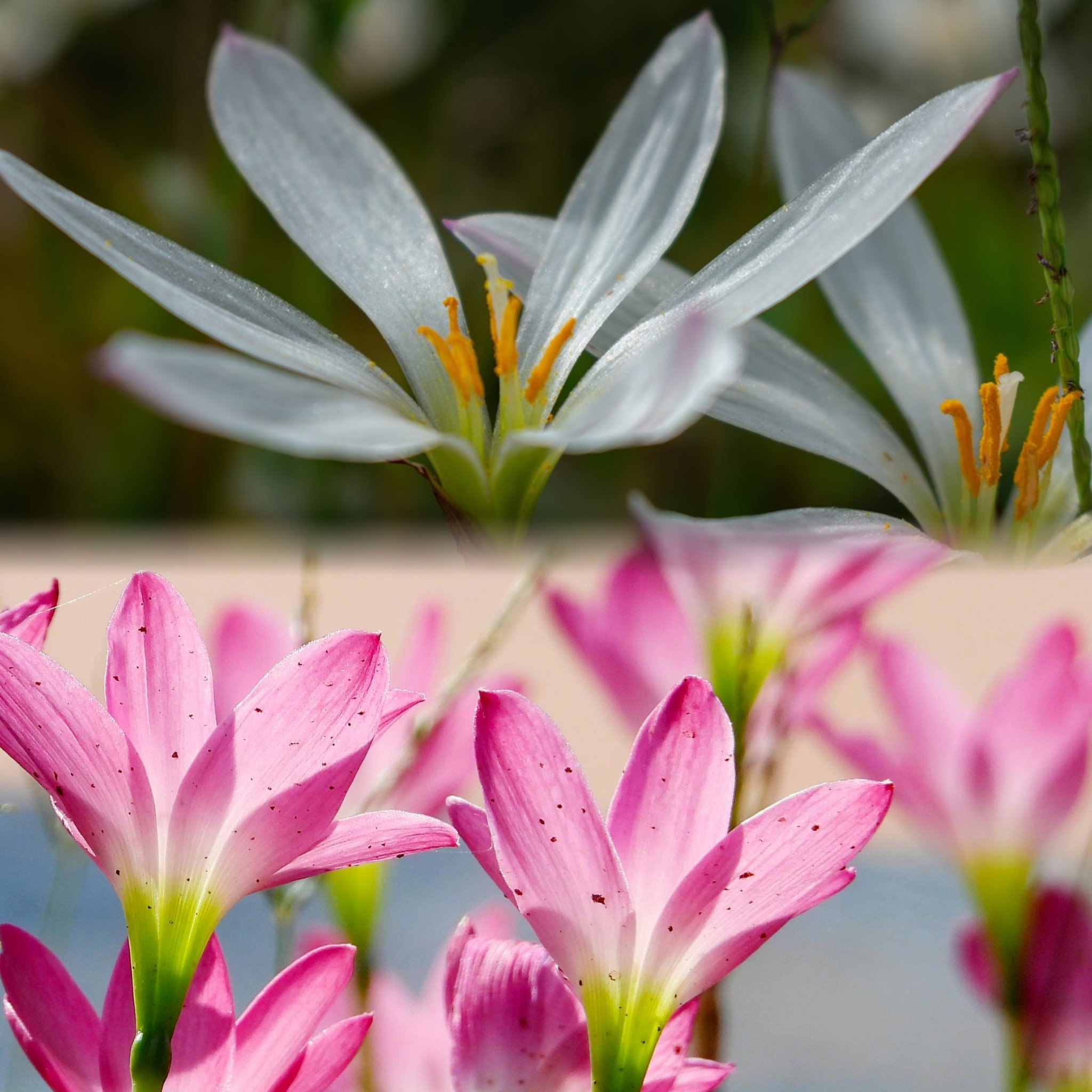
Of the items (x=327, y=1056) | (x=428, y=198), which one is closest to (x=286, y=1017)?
(x=327, y=1056)

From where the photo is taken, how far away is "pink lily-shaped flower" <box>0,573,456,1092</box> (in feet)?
0.24

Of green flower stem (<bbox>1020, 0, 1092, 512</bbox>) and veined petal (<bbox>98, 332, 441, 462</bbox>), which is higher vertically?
green flower stem (<bbox>1020, 0, 1092, 512</bbox>)

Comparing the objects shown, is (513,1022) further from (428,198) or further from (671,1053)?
(428,198)

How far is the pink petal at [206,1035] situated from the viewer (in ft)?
0.26

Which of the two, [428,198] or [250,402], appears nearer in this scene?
[250,402]

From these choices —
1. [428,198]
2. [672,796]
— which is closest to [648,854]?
[672,796]

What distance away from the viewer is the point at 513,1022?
0.08 metres

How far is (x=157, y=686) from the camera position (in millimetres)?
76

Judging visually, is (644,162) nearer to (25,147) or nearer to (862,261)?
(862,261)

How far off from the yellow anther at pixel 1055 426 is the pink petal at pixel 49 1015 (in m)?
0.08

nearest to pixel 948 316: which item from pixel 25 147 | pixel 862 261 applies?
pixel 862 261

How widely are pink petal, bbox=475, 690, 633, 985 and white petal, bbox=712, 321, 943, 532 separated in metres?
0.03

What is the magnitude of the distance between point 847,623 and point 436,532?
33 mm

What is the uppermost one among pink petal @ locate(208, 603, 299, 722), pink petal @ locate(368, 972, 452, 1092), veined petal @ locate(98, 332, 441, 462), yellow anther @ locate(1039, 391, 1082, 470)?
veined petal @ locate(98, 332, 441, 462)
